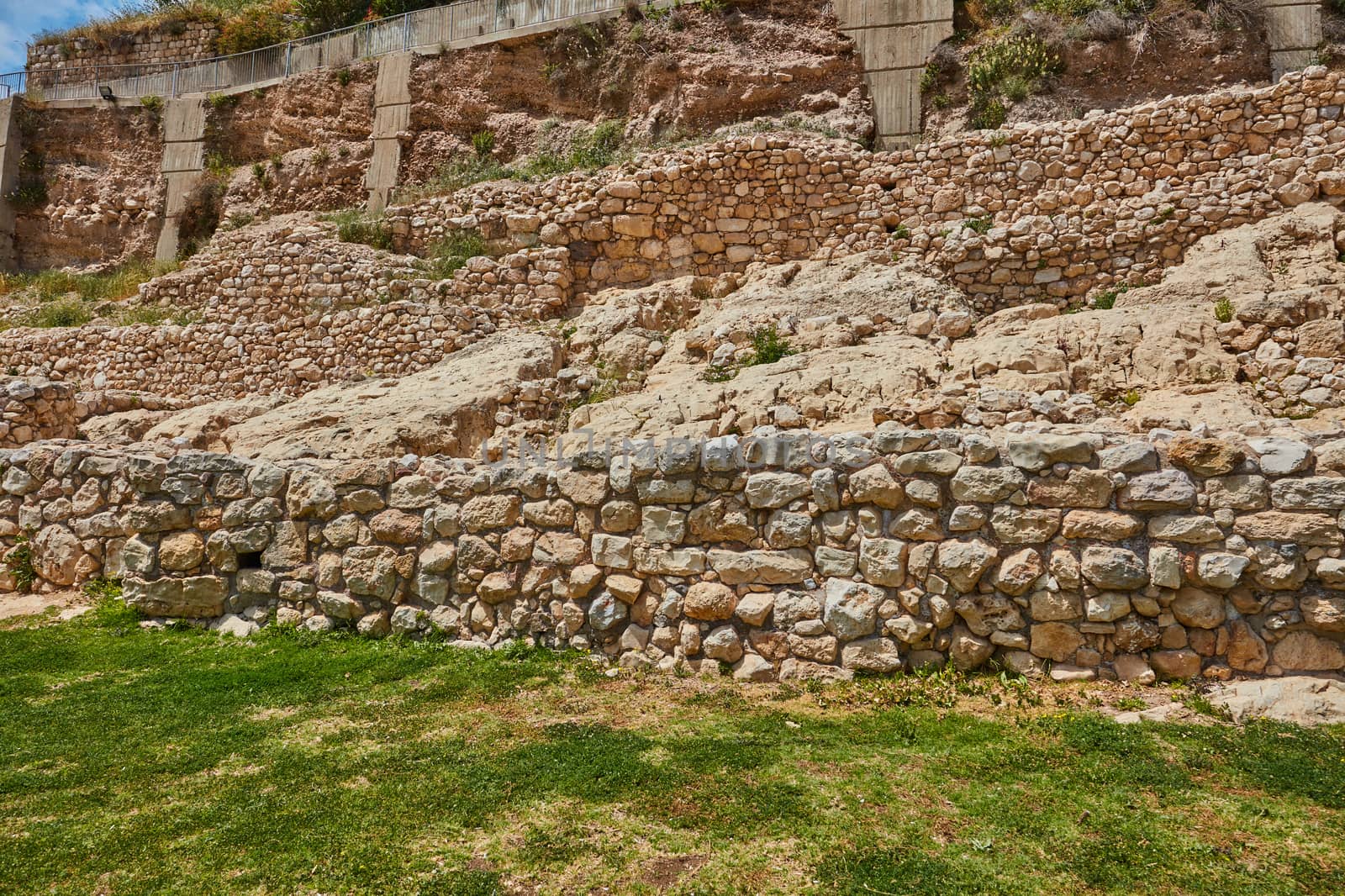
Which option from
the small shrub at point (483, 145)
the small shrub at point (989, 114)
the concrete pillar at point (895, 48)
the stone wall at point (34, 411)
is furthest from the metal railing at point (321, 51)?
the stone wall at point (34, 411)

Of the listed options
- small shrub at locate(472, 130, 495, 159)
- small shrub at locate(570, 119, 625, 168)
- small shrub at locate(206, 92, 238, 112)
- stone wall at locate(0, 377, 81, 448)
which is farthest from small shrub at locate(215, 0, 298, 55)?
stone wall at locate(0, 377, 81, 448)

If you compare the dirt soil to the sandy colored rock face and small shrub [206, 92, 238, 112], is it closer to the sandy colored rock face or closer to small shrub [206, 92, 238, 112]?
the sandy colored rock face

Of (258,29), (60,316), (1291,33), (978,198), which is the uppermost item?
(258,29)

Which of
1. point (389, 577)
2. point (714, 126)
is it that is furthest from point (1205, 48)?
point (389, 577)

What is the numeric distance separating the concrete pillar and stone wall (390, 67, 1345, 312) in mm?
1851

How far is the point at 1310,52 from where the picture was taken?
12.8 m

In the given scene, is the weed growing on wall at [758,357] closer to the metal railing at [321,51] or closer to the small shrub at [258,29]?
the metal railing at [321,51]

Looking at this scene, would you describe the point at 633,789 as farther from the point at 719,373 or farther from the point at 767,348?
the point at 767,348

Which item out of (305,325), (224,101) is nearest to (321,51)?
(224,101)

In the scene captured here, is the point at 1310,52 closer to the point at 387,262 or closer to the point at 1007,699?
the point at 1007,699

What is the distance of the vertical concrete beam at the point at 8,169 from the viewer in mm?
20219

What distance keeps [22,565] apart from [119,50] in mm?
20860

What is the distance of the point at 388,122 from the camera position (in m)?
18.4

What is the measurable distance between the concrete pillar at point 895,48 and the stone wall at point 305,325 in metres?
6.24
